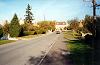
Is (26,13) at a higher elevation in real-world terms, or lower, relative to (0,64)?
higher

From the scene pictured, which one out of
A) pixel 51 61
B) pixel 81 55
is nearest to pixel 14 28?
pixel 81 55

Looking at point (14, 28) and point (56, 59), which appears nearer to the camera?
point (56, 59)

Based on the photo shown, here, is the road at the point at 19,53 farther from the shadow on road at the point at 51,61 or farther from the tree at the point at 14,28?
the tree at the point at 14,28

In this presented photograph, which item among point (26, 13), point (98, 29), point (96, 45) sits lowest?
point (96, 45)

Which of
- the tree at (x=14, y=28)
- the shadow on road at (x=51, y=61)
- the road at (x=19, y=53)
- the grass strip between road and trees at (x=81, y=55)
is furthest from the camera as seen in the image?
the tree at (x=14, y=28)

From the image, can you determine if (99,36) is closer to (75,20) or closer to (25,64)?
(25,64)

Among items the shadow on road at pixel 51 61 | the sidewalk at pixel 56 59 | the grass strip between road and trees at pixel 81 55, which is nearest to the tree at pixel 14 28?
the grass strip between road and trees at pixel 81 55

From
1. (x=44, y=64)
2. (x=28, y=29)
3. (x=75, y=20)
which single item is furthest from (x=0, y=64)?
(x=75, y=20)

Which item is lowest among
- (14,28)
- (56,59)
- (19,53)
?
(19,53)

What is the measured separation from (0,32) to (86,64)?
38705mm

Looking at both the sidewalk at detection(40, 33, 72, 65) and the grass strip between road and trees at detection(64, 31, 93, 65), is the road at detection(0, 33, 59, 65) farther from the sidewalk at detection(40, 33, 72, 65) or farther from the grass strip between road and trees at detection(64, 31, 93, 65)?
the grass strip between road and trees at detection(64, 31, 93, 65)

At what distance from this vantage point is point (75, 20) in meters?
95.6

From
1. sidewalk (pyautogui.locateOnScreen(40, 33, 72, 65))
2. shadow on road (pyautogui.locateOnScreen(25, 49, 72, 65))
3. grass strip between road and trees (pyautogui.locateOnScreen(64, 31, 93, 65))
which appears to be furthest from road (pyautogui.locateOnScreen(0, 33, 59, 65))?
grass strip between road and trees (pyautogui.locateOnScreen(64, 31, 93, 65))

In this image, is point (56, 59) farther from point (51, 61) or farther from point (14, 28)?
point (14, 28)
